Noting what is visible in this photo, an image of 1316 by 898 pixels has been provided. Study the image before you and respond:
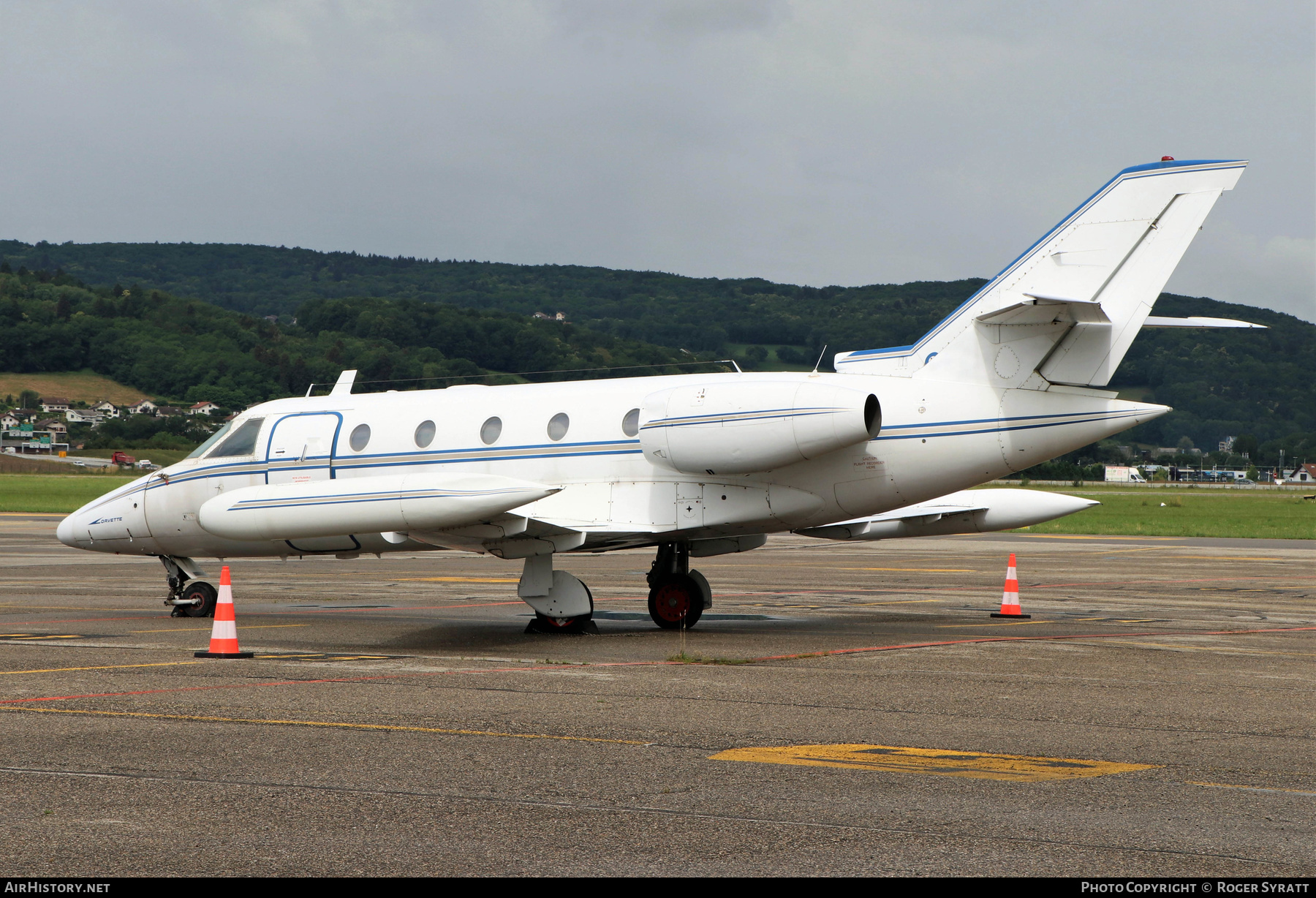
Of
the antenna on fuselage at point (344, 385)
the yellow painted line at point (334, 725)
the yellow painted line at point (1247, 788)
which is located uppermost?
the antenna on fuselage at point (344, 385)

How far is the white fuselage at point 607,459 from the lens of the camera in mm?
16312

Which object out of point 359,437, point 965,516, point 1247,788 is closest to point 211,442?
point 359,437

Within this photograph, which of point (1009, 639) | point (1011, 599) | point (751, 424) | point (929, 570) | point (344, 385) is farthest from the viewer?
point (929, 570)

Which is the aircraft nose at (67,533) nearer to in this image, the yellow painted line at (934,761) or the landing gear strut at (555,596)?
the landing gear strut at (555,596)

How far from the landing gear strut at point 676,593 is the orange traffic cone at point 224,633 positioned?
5.58 metres

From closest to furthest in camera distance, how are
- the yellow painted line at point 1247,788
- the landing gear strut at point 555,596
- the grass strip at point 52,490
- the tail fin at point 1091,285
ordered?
the yellow painted line at point 1247,788 < the tail fin at point 1091,285 < the landing gear strut at point 555,596 < the grass strip at point 52,490

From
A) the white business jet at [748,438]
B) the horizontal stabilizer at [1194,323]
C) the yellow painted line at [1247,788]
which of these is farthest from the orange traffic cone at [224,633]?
the horizontal stabilizer at [1194,323]

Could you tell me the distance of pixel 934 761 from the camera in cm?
912

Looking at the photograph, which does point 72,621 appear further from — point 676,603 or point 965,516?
point 965,516

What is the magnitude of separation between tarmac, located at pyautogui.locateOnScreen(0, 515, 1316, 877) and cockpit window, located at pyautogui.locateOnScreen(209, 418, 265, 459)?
249cm

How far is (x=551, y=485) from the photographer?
17.9 meters

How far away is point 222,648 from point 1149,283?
11.1 metres

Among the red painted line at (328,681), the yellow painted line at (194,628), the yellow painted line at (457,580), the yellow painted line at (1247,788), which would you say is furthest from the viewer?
the yellow painted line at (457,580)

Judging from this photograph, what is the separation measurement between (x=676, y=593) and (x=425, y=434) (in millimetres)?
4075
